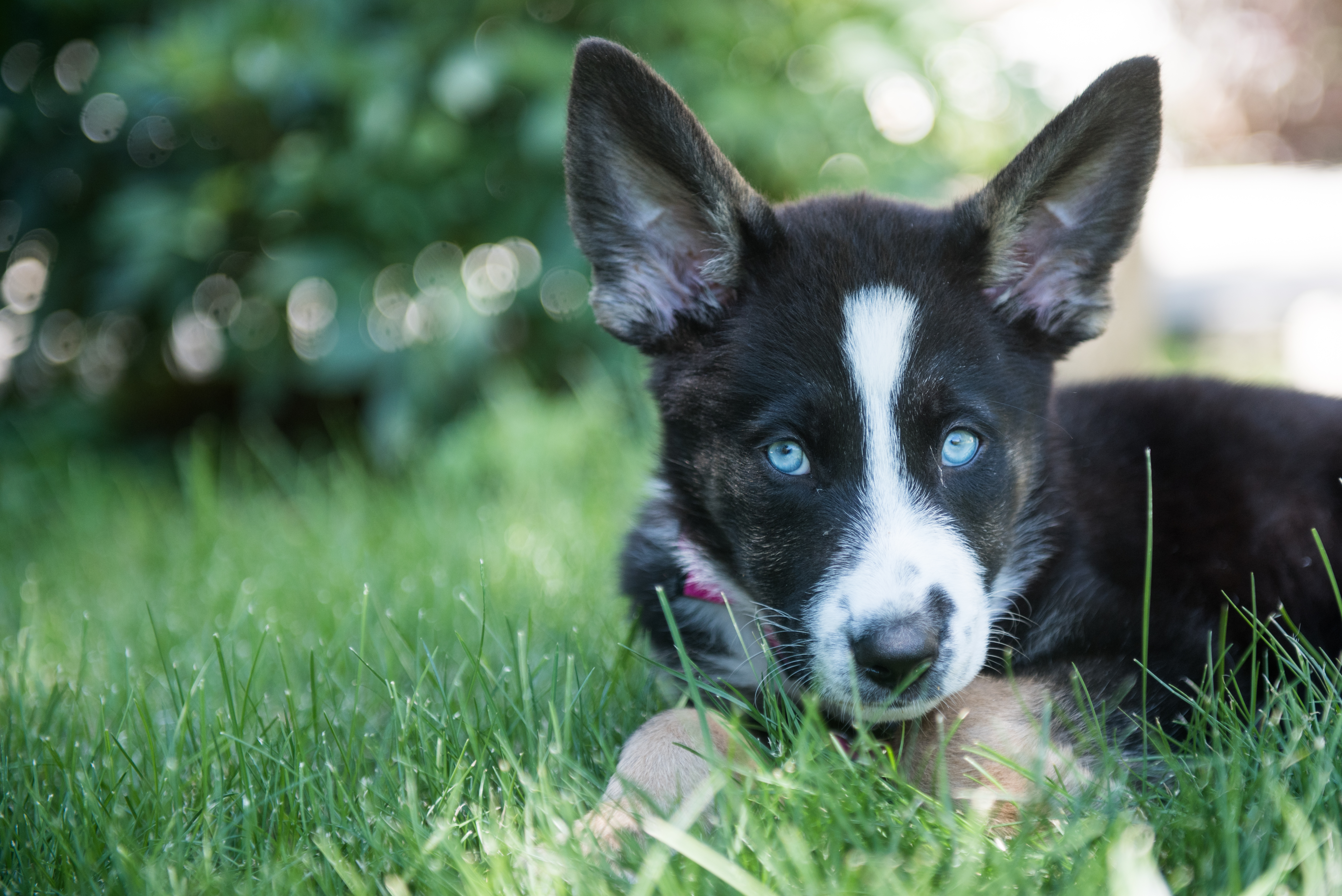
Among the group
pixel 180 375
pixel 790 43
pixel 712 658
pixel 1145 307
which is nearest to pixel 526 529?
pixel 712 658

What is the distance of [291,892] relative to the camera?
176cm

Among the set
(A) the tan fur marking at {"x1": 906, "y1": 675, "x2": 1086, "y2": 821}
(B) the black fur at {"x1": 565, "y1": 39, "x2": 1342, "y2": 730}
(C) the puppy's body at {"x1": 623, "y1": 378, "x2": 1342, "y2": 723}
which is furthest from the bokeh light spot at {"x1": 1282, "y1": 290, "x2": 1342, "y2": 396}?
(A) the tan fur marking at {"x1": 906, "y1": 675, "x2": 1086, "y2": 821}

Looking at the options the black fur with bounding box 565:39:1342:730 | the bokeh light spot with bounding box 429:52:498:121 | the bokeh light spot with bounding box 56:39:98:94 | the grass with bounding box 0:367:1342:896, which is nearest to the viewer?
the grass with bounding box 0:367:1342:896

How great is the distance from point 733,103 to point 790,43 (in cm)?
66

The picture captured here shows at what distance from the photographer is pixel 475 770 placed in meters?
2.07

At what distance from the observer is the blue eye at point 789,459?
7.36ft

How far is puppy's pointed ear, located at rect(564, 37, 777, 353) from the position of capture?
2.29 metres

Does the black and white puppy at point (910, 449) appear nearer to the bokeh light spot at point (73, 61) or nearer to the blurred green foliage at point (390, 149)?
the blurred green foliage at point (390, 149)

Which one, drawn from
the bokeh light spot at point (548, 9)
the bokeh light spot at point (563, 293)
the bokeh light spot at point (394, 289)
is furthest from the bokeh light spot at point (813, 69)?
the bokeh light spot at point (394, 289)

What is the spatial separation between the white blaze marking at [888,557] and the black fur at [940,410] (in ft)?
0.05

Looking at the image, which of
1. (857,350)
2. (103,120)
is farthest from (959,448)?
(103,120)

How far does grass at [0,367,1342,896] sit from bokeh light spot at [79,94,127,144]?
276cm

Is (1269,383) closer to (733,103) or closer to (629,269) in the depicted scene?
(629,269)

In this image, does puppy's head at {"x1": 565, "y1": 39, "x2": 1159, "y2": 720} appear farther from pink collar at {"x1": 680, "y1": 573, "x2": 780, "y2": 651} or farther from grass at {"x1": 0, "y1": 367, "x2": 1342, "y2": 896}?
grass at {"x1": 0, "y1": 367, "x2": 1342, "y2": 896}
